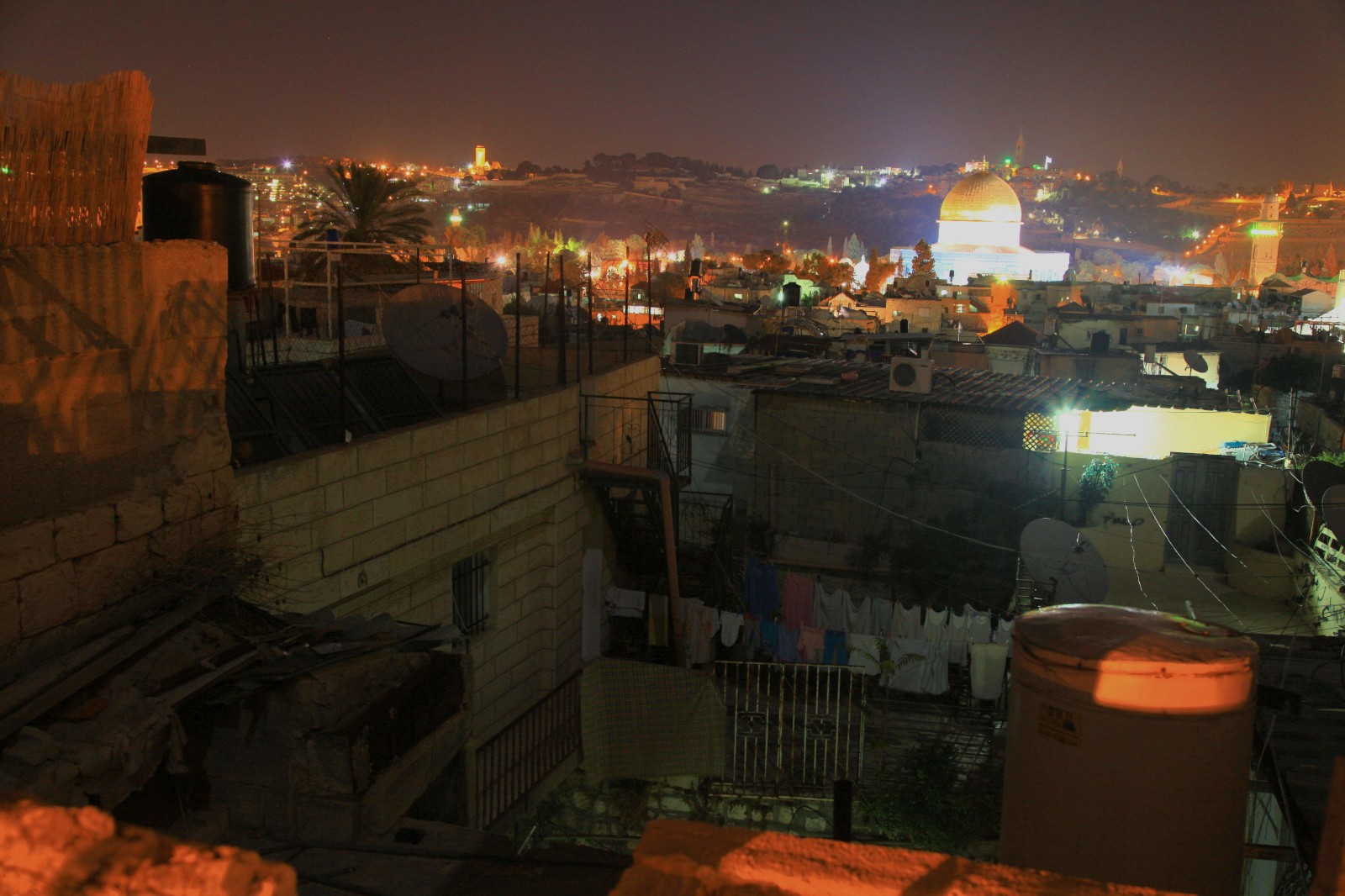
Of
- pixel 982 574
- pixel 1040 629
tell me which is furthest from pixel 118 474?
pixel 982 574

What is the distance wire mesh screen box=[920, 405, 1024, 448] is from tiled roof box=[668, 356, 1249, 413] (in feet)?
0.38

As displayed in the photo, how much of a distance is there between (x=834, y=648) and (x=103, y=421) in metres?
9.51

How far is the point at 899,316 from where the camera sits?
41156 mm

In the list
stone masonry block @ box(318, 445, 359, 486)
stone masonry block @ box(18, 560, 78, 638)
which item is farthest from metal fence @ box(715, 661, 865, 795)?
stone masonry block @ box(18, 560, 78, 638)

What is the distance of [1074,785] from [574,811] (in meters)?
6.51

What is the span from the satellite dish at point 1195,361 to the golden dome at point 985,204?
55.7 meters

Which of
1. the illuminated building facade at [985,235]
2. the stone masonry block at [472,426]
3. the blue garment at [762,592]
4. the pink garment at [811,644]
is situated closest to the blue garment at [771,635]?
the pink garment at [811,644]

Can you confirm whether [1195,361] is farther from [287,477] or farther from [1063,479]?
[287,477]

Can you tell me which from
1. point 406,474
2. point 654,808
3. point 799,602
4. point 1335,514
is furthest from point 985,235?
point 406,474

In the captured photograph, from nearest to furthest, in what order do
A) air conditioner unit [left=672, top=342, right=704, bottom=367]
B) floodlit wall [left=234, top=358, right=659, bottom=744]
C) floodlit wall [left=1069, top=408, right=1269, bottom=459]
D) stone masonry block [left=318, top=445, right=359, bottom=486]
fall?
floodlit wall [left=234, top=358, right=659, bottom=744], stone masonry block [left=318, top=445, right=359, bottom=486], floodlit wall [left=1069, top=408, right=1269, bottom=459], air conditioner unit [left=672, top=342, right=704, bottom=367]

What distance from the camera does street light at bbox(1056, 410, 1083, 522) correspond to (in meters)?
15.5

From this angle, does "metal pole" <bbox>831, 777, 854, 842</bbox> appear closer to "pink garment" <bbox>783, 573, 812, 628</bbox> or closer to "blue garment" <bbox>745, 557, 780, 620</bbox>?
"pink garment" <bbox>783, 573, 812, 628</bbox>

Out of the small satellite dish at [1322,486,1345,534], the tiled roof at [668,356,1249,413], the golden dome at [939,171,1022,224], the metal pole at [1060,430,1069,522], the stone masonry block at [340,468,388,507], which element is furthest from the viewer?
the golden dome at [939,171,1022,224]

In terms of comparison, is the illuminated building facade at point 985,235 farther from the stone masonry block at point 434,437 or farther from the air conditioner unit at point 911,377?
the stone masonry block at point 434,437
